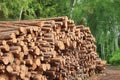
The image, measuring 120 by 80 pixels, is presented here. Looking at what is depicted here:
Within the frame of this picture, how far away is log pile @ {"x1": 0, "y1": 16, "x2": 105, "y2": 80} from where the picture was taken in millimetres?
9672

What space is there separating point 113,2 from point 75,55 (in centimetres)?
2456

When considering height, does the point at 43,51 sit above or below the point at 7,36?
below

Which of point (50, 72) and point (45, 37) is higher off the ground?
point (45, 37)

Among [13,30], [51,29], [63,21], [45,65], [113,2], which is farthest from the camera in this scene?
[113,2]

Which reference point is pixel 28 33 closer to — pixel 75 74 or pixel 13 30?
pixel 13 30

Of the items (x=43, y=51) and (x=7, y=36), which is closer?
(x=7, y=36)

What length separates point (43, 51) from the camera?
36.4ft

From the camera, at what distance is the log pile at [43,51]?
967 cm

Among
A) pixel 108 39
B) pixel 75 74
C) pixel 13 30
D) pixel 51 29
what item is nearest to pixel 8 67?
pixel 13 30

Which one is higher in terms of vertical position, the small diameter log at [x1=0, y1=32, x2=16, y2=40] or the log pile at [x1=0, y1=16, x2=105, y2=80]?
the small diameter log at [x1=0, y1=32, x2=16, y2=40]

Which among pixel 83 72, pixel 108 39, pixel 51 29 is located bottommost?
pixel 108 39

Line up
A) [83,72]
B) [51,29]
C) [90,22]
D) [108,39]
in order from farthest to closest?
1. [108,39]
2. [90,22]
3. [83,72]
4. [51,29]

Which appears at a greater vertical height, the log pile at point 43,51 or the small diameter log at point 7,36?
the small diameter log at point 7,36

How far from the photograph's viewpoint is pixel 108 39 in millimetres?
48656
